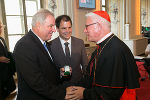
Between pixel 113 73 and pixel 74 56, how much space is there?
84 cm

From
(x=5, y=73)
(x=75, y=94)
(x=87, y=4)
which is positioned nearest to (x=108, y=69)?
(x=75, y=94)

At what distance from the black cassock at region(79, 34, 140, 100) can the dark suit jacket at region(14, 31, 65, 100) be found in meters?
0.35

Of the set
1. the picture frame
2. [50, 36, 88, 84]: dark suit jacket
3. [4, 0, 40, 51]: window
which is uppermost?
the picture frame

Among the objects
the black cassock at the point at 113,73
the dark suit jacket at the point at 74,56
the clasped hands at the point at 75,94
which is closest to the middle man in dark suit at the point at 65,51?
the dark suit jacket at the point at 74,56

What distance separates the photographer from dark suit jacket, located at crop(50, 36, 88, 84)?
2016mm

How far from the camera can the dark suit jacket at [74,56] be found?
6.61ft

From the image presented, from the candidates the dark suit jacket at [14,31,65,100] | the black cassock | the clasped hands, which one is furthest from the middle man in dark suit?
the black cassock

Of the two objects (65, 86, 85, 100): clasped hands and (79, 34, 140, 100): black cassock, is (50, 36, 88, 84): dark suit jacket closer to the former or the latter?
(65, 86, 85, 100): clasped hands

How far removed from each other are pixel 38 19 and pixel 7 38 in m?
3.39

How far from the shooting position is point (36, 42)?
1.40 metres

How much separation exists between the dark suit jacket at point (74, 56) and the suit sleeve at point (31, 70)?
2.22ft

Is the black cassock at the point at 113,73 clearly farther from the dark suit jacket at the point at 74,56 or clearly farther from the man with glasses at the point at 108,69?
the dark suit jacket at the point at 74,56

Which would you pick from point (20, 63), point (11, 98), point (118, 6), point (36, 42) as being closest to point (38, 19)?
point (36, 42)

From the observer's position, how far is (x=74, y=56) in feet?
6.76
